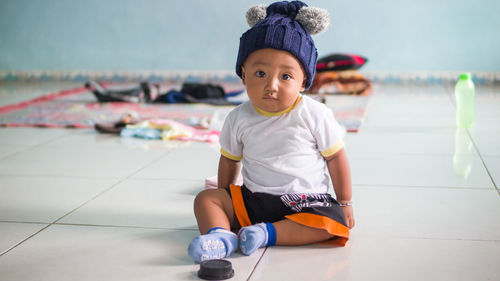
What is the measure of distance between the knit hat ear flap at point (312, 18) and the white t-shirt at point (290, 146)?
0.15 meters

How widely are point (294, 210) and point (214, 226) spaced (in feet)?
0.54

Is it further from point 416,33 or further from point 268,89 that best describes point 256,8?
point 416,33

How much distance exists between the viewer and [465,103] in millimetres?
2496

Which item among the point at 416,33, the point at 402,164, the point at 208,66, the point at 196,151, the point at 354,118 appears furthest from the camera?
the point at 208,66

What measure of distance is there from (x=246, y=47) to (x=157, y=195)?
539 mm

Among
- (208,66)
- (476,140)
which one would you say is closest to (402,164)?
(476,140)

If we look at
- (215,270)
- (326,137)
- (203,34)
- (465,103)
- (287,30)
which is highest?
(203,34)

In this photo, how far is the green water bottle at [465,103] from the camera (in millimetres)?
2500

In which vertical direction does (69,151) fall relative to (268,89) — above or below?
below

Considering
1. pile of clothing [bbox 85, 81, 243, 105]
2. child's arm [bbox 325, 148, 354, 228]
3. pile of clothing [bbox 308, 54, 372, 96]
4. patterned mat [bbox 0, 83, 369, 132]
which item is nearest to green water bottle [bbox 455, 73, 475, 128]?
patterned mat [bbox 0, 83, 369, 132]

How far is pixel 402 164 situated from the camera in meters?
1.90

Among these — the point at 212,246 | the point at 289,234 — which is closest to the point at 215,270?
the point at 212,246

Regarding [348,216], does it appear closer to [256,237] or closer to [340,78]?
[256,237]

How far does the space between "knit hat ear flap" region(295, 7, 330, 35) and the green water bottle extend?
1426 millimetres
